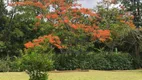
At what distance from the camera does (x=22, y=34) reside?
19578 mm

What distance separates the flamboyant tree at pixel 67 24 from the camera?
16.7 meters

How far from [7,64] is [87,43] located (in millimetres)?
5107

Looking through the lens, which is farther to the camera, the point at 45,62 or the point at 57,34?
the point at 57,34

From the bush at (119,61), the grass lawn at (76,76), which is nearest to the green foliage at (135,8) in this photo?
the bush at (119,61)

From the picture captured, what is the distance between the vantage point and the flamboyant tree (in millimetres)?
16719

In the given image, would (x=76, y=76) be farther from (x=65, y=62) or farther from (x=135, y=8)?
(x=135, y=8)

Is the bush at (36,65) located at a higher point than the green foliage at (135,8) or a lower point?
lower

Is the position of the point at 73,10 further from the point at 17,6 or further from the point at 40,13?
the point at 17,6

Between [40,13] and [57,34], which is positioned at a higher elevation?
[40,13]

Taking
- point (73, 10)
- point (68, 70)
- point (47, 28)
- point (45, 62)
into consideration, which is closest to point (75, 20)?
point (73, 10)

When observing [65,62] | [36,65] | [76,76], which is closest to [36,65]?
[36,65]

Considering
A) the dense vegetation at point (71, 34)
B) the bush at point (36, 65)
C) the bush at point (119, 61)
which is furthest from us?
the bush at point (119, 61)

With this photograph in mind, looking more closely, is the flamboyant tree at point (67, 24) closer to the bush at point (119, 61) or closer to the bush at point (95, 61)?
the bush at point (95, 61)

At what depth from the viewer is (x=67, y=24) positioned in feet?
55.4
